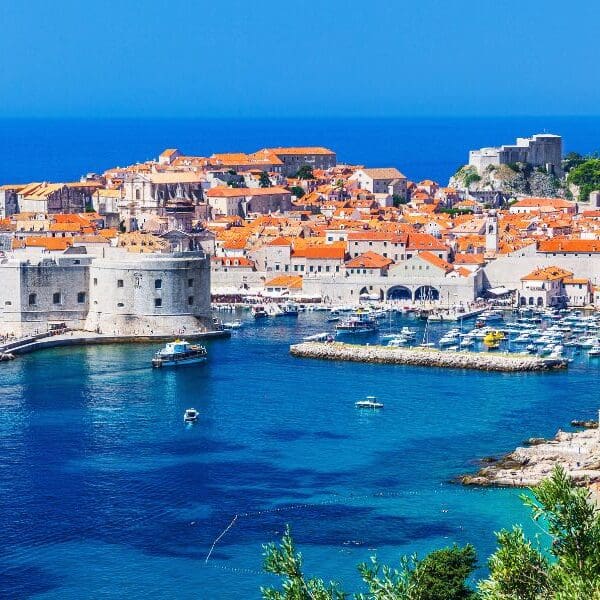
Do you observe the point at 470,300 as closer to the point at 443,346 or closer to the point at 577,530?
the point at 443,346

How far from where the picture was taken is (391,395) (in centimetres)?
3081

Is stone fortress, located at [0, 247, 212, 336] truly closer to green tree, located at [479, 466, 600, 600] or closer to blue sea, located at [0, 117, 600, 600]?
blue sea, located at [0, 117, 600, 600]

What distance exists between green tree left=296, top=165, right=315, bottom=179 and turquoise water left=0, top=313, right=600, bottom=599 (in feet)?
109

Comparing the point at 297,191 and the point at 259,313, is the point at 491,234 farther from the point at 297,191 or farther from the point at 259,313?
the point at 297,191

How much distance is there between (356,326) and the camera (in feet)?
129

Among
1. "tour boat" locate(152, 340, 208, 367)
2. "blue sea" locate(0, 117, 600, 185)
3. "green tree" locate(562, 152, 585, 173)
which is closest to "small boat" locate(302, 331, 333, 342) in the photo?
"tour boat" locate(152, 340, 208, 367)

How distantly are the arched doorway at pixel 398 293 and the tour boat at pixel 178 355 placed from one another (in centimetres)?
1078

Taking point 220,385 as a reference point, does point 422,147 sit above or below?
above

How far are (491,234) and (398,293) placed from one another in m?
5.76

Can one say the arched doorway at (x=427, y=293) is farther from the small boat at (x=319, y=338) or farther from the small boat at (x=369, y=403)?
the small boat at (x=369, y=403)

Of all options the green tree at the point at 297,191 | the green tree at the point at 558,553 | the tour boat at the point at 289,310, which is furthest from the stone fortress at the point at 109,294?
the green tree at the point at 297,191

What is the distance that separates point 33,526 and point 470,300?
2407cm

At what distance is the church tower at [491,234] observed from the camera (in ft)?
160

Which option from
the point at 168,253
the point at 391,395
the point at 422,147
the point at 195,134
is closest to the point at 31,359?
the point at 168,253
